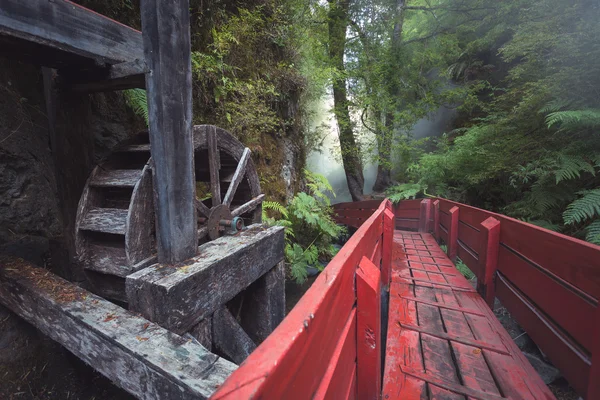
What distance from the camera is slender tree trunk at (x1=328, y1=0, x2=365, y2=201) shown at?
31.1 feet

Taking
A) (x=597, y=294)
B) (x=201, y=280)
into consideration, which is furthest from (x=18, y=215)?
(x=597, y=294)

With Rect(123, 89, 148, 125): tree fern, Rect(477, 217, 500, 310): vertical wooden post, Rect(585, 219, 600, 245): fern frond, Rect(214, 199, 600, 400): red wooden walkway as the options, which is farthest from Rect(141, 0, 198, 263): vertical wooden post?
Rect(585, 219, 600, 245): fern frond

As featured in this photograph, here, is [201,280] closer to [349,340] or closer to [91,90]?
[349,340]

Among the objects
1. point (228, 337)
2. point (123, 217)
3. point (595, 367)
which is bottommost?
point (228, 337)

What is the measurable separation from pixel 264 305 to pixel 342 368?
7.79ft

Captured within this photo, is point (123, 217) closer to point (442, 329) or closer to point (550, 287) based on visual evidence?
point (442, 329)

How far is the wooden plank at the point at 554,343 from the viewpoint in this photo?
4.44 feet

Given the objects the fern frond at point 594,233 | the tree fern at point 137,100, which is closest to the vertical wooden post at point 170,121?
the tree fern at point 137,100

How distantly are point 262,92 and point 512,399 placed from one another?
5.66 meters

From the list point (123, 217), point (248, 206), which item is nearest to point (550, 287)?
point (248, 206)

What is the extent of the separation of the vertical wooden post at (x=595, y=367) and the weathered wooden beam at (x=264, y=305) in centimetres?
255

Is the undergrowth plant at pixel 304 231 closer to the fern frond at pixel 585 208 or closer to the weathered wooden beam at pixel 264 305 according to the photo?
the weathered wooden beam at pixel 264 305

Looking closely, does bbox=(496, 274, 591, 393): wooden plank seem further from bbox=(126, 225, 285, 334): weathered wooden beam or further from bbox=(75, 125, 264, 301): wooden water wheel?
bbox=(75, 125, 264, 301): wooden water wheel

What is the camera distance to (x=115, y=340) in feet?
4.93
